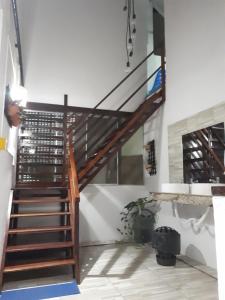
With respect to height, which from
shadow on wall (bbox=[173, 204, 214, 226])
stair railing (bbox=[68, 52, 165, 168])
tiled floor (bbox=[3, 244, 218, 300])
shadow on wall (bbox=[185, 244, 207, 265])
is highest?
stair railing (bbox=[68, 52, 165, 168])

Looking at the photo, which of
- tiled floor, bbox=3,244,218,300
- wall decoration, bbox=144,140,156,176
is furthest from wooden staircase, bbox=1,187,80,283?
wall decoration, bbox=144,140,156,176

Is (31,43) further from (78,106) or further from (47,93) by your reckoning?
(78,106)

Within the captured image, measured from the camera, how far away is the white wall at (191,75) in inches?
139

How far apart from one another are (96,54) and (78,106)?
4.66 feet

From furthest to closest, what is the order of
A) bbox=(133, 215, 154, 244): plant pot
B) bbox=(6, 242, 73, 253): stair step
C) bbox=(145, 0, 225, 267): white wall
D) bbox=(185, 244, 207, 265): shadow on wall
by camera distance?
bbox=(133, 215, 154, 244): plant pot, bbox=(185, 244, 207, 265): shadow on wall, bbox=(145, 0, 225, 267): white wall, bbox=(6, 242, 73, 253): stair step

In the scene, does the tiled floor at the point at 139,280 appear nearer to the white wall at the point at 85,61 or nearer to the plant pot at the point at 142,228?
the plant pot at the point at 142,228

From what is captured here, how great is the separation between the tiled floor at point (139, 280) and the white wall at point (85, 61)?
126 cm

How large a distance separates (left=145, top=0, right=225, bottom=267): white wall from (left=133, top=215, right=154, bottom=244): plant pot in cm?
27

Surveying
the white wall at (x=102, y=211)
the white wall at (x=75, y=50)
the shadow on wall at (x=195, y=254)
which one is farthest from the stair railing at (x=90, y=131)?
the shadow on wall at (x=195, y=254)

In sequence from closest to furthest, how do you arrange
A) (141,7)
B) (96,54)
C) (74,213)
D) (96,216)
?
(74,213) → (96,216) → (96,54) → (141,7)

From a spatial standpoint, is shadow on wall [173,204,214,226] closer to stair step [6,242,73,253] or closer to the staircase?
the staircase

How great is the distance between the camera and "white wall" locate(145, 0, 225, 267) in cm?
354

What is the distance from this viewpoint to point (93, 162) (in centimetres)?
439

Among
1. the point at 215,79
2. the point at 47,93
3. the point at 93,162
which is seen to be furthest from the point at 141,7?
the point at 93,162
